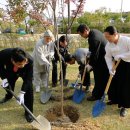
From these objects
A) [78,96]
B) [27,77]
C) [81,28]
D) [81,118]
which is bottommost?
[81,118]

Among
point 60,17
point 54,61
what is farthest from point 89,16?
point 60,17

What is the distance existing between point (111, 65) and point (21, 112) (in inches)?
75.4

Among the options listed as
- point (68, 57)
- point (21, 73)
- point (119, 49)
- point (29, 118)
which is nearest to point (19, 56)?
point (21, 73)

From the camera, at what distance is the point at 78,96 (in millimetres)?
6254

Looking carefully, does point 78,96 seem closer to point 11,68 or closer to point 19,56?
point 11,68

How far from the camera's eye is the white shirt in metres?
5.02

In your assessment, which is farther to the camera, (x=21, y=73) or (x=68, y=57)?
(x=68, y=57)

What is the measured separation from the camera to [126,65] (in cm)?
523

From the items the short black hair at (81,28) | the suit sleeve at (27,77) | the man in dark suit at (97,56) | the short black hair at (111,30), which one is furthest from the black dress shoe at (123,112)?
the suit sleeve at (27,77)

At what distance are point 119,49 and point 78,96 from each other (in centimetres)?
161

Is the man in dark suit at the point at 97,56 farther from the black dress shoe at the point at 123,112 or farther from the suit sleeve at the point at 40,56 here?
the suit sleeve at the point at 40,56

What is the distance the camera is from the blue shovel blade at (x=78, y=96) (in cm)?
617

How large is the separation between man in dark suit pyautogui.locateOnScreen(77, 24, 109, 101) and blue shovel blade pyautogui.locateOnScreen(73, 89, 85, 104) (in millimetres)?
159

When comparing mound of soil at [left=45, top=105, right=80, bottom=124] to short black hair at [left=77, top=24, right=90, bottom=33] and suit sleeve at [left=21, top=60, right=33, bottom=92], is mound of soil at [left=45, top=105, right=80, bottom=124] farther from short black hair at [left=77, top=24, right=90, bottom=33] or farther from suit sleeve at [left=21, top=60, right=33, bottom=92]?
short black hair at [left=77, top=24, right=90, bottom=33]
